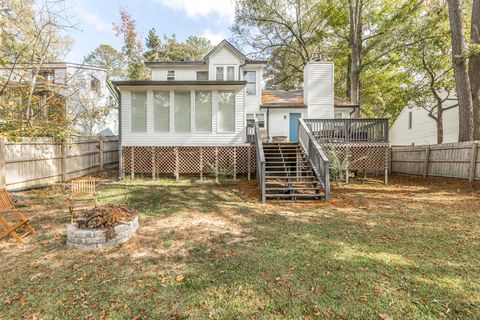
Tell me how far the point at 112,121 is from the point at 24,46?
44.3 ft

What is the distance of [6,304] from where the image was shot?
101 inches

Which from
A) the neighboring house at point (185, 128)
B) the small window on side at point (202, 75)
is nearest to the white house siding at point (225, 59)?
the small window on side at point (202, 75)

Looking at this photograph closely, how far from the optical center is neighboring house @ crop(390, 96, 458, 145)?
15.1 meters

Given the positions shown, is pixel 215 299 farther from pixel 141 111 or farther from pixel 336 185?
pixel 141 111

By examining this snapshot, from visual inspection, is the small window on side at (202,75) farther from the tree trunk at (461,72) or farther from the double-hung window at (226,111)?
the tree trunk at (461,72)

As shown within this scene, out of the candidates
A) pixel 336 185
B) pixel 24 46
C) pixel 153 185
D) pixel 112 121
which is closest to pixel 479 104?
pixel 336 185

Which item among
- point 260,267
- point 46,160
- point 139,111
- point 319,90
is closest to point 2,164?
point 46,160

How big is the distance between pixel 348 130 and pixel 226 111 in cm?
531

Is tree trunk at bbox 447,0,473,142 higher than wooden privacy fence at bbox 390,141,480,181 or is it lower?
higher

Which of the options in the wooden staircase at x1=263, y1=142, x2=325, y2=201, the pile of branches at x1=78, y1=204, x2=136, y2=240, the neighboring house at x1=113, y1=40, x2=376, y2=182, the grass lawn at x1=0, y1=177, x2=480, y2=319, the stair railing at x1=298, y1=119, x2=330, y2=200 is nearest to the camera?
the grass lawn at x1=0, y1=177, x2=480, y2=319

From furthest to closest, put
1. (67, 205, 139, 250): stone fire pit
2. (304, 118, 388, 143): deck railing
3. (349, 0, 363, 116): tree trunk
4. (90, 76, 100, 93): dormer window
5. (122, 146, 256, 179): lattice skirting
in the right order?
(90, 76, 100, 93): dormer window → (349, 0, 363, 116): tree trunk → (122, 146, 256, 179): lattice skirting → (304, 118, 388, 143): deck railing → (67, 205, 139, 250): stone fire pit

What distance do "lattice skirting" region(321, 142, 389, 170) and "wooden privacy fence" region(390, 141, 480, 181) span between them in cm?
179

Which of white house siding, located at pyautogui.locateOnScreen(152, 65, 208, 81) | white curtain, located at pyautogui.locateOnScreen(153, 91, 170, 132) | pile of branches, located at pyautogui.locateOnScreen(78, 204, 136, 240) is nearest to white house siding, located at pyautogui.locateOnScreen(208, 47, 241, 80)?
white house siding, located at pyautogui.locateOnScreen(152, 65, 208, 81)

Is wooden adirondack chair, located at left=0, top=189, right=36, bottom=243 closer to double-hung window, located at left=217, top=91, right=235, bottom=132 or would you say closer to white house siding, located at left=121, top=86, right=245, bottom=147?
white house siding, located at left=121, top=86, right=245, bottom=147
